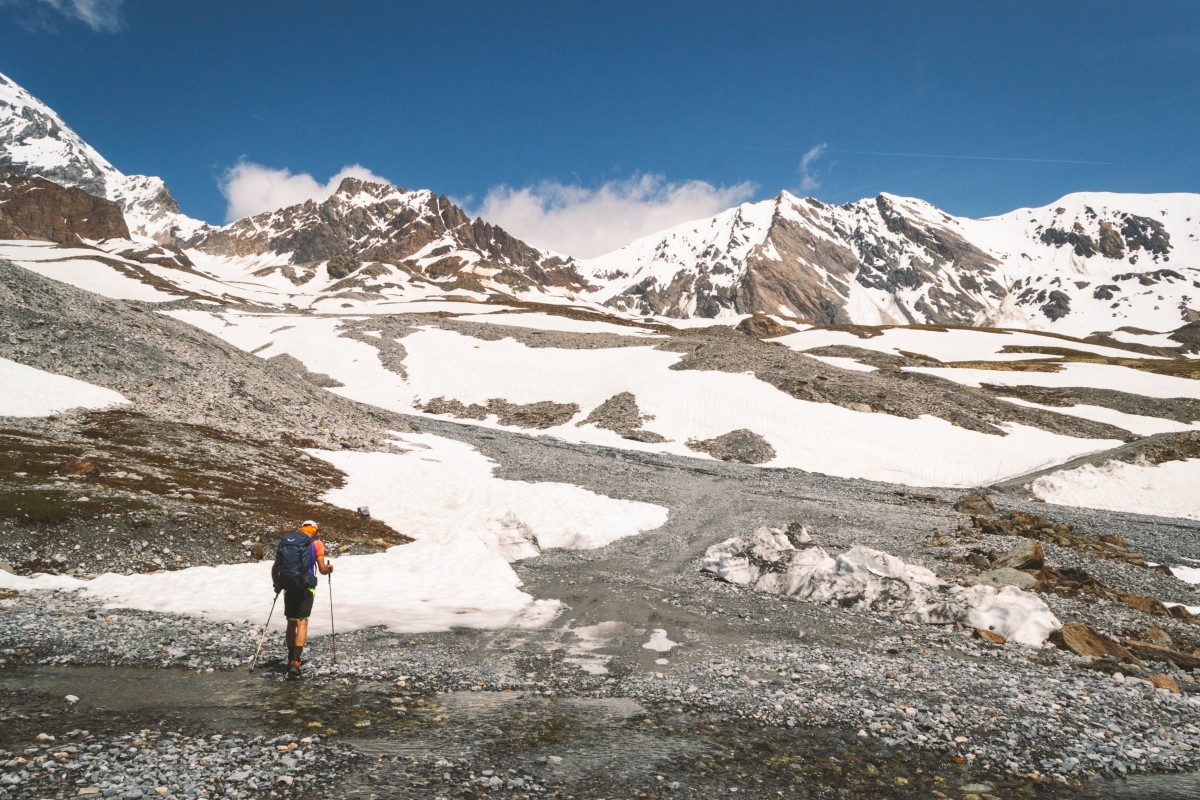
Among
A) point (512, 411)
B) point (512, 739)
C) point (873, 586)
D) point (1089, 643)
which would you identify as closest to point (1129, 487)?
point (873, 586)

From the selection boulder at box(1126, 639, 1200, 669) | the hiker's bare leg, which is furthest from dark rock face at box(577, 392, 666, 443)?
the hiker's bare leg

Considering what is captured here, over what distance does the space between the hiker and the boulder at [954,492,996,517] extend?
35079mm

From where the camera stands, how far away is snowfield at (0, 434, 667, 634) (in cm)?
1548

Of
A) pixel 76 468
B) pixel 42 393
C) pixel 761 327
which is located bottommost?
pixel 76 468

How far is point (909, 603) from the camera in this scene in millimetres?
17938

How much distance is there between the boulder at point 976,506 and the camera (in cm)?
3481

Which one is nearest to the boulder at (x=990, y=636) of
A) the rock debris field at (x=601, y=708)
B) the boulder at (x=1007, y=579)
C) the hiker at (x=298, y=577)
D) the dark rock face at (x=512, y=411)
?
the rock debris field at (x=601, y=708)

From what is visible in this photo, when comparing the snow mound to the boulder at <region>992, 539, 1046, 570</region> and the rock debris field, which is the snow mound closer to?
the rock debris field

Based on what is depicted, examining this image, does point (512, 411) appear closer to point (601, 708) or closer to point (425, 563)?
point (425, 563)

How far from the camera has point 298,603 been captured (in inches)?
473

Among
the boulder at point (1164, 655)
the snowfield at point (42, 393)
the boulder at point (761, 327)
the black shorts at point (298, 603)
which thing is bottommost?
the boulder at point (1164, 655)

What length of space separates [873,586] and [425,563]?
14644 millimetres

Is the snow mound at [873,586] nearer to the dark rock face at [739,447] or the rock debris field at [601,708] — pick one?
the rock debris field at [601,708]

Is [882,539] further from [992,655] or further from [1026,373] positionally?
[1026,373]
